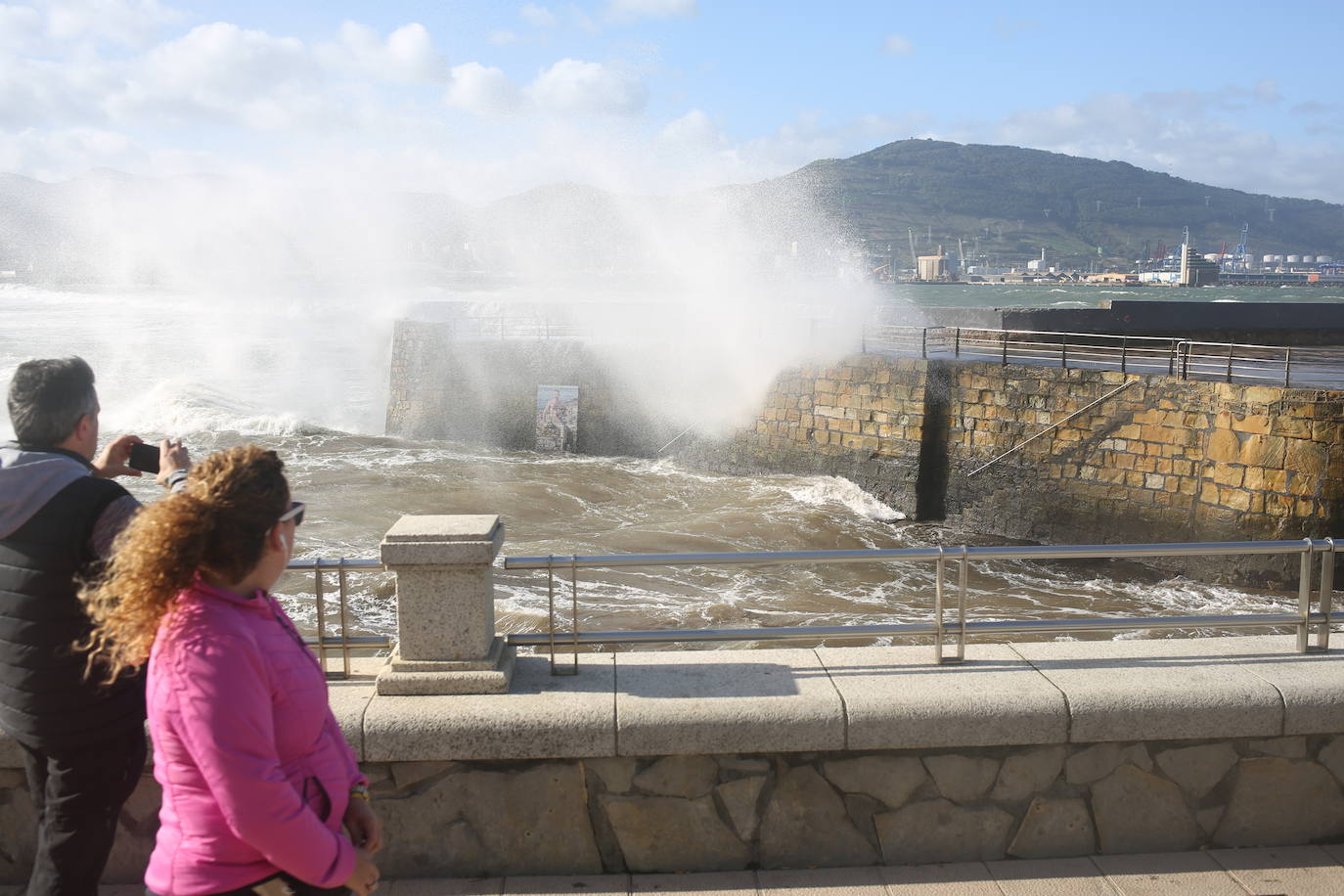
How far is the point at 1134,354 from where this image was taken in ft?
69.2

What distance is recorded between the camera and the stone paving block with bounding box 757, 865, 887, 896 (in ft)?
10.4

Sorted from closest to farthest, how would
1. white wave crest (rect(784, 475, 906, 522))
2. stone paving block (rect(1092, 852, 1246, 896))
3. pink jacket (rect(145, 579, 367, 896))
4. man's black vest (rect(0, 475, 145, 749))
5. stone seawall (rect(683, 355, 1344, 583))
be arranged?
pink jacket (rect(145, 579, 367, 896)) < man's black vest (rect(0, 475, 145, 749)) < stone paving block (rect(1092, 852, 1246, 896)) < stone seawall (rect(683, 355, 1344, 583)) < white wave crest (rect(784, 475, 906, 522))

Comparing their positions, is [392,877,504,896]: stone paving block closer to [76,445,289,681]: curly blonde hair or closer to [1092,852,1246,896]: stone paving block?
[76,445,289,681]: curly blonde hair

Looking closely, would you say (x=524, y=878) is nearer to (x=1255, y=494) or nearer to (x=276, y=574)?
(x=276, y=574)

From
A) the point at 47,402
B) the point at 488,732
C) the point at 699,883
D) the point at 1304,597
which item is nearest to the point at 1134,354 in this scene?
the point at 1304,597

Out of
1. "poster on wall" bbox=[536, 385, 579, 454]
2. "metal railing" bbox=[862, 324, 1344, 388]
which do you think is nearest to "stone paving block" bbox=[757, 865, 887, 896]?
"metal railing" bbox=[862, 324, 1344, 388]

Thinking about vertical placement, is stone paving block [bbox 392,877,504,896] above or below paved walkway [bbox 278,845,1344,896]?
below

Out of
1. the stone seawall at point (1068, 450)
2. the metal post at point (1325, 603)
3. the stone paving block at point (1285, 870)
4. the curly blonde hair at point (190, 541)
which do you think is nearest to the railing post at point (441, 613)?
the curly blonde hair at point (190, 541)

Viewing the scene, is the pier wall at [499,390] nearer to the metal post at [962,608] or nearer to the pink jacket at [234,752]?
the metal post at [962,608]

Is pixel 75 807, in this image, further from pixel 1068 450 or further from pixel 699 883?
pixel 1068 450

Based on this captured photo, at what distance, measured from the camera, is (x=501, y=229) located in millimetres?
42625

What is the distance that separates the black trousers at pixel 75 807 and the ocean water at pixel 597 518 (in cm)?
685

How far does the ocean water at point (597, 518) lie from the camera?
1096cm

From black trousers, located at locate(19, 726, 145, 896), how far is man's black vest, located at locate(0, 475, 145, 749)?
0.07 meters
